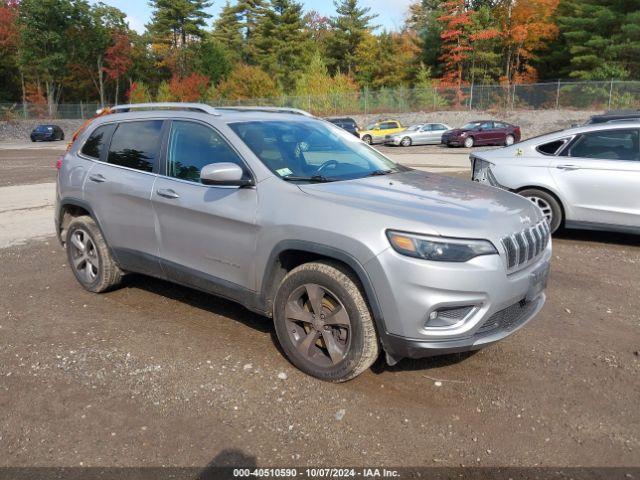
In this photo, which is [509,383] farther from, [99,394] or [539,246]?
[99,394]

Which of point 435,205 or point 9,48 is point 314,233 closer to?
point 435,205

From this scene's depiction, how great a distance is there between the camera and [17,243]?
7480 mm

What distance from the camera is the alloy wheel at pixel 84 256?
5.20m

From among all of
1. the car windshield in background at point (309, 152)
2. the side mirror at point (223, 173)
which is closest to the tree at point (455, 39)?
the car windshield in background at point (309, 152)

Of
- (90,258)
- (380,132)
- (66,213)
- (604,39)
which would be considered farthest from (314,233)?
(604,39)

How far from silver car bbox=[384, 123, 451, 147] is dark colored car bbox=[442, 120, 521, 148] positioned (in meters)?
1.69

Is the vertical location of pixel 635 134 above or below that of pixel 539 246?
above

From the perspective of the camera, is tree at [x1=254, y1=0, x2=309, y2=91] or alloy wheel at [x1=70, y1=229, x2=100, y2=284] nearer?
alloy wheel at [x1=70, y1=229, x2=100, y2=284]

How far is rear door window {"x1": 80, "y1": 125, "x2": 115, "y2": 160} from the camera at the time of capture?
5.15 meters

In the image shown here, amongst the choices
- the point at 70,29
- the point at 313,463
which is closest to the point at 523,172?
the point at 313,463

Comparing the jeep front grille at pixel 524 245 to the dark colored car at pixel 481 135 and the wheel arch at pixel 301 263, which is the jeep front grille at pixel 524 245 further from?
the dark colored car at pixel 481 135

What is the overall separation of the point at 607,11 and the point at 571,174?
42034mm

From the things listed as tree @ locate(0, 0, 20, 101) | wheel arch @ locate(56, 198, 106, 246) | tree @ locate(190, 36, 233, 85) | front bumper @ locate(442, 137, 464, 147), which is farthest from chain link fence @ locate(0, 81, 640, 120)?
wheel arch @ locate(56, 198, 106, 246)

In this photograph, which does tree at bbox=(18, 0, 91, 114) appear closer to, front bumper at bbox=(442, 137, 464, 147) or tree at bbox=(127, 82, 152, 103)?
tree at bbox=(127, 82, 152, 103)
